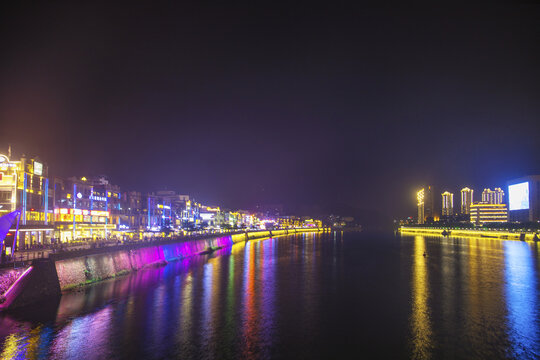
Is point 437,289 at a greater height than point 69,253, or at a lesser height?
lesser

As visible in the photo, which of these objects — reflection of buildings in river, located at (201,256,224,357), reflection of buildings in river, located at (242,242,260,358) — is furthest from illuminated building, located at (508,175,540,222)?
reflection of buildings in river, located at (242,242,260,358)

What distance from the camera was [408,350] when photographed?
22406 millimetres

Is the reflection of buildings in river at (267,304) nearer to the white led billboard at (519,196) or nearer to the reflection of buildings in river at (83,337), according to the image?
the reflection of buildings in river at (83,337)

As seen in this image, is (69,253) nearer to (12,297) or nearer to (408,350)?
(12,297)

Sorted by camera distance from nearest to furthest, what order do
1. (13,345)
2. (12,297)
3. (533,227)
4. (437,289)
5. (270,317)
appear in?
(13,345)
(12,297)
(270,317)
(437,289)
(533,227)

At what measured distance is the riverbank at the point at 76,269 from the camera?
27328 millimetres

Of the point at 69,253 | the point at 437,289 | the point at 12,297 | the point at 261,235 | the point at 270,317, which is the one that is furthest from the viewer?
the point at 261,235

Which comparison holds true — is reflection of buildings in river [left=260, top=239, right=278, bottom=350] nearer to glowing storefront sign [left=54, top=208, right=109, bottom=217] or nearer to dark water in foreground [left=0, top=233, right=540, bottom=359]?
dark water in foreground [left=0, top=233, right=540, bottom=359]

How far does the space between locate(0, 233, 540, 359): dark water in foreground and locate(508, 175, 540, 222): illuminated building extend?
14158 centimetres

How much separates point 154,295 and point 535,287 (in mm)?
38925

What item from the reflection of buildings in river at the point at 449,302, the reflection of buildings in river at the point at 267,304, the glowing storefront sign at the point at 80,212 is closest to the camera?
the reflection of buildings in river at the point at 449,302

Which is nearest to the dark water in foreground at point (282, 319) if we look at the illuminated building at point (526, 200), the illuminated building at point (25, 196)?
the illuminated building at point (25, 196)

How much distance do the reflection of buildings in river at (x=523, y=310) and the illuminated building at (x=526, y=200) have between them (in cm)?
12960

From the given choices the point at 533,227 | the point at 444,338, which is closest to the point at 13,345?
the point at 444,338
